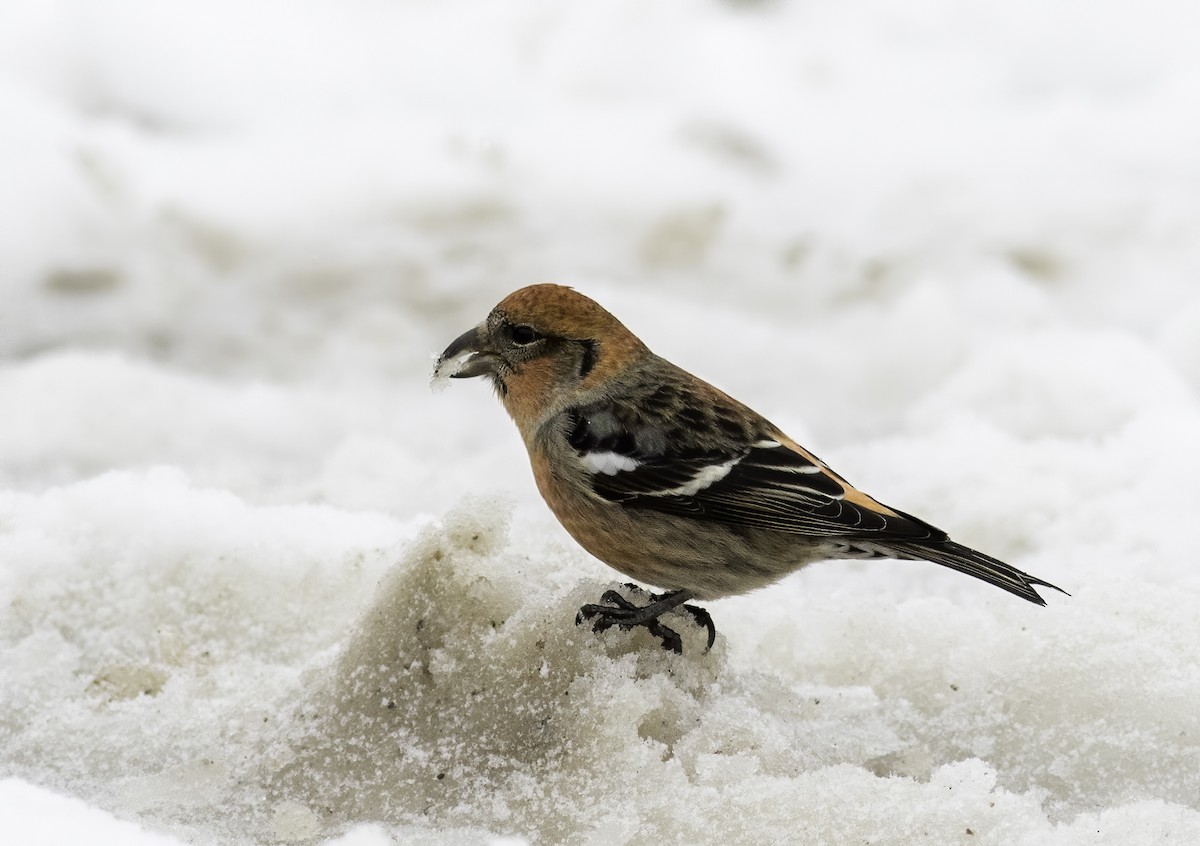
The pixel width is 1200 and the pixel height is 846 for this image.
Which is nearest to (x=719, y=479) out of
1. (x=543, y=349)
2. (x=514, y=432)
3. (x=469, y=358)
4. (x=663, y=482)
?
(x=663, y=482)

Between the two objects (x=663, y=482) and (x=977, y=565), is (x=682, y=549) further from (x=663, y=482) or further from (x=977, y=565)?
(x=977, y=565)

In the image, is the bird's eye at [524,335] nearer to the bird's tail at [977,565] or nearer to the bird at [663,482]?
the bird at [663,482]

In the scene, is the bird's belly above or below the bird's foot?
above

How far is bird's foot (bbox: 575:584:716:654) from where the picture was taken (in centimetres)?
357

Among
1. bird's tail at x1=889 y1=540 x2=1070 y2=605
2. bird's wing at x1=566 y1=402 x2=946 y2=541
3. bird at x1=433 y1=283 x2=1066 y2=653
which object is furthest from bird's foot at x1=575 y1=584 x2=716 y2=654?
bird's tail at x1=889 y1=540 x2=1070 y2=605

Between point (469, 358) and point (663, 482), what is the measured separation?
83 centimetres

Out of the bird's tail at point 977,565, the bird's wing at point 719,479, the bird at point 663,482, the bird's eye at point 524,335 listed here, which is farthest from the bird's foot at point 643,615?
the bird's eye at point 524,335

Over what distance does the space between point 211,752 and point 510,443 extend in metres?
2.82

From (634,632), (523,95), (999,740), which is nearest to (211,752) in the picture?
(634,632)

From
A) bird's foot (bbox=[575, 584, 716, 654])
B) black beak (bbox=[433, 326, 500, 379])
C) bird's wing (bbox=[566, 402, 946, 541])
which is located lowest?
bird's foot (bbox=[575, 584, 716, 654])

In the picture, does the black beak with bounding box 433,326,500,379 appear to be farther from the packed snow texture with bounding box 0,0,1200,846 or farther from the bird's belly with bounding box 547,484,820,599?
the bird's belly with bounding box 547,484,820,599

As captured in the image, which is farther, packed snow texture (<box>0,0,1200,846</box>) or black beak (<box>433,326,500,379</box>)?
black beak (<box>433,326,500,379</box>)

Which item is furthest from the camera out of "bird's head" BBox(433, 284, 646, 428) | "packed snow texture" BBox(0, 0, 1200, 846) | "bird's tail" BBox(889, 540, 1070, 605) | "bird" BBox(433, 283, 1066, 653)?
"bird's head" BBox(433, 284, 646, 428)

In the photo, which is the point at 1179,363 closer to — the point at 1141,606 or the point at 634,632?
the point at 1141,606
